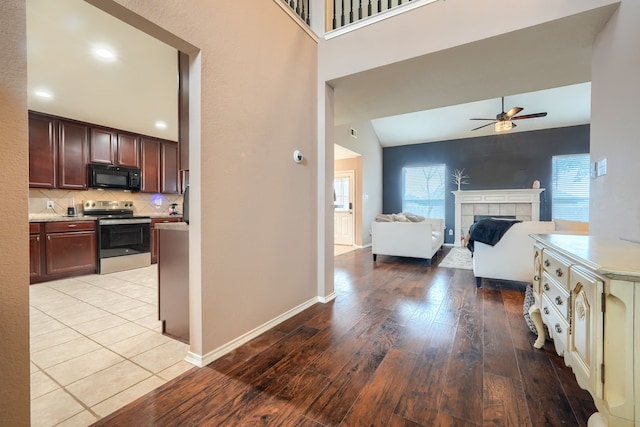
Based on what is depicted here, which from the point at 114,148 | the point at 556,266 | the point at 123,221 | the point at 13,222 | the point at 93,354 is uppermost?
the point at 114,148

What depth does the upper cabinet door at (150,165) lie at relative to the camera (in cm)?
488

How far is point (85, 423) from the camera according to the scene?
122 centimetres

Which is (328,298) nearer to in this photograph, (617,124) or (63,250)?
(617,124)

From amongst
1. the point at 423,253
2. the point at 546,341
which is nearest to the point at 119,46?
the point at 546,341

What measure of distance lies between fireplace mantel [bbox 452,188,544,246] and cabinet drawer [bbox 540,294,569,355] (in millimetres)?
5775

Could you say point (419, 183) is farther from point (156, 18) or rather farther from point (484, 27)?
point (156, 18)

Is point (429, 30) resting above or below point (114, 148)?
above

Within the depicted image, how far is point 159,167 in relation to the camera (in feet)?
16.8

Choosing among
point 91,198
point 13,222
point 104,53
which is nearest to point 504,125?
point 104,53

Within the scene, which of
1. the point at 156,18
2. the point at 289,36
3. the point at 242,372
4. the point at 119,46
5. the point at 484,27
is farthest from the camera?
the point at 289,36

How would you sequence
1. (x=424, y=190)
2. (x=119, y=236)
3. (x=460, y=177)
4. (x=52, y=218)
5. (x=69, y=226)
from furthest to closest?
(x=424, y=190), (x=460, y=177), (x=119, y=236), (x=69, y=226), (x=52, y=218)

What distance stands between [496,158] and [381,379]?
7.09 meters

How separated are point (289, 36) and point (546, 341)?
10.6 feet

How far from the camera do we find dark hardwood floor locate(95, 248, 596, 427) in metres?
1.25
